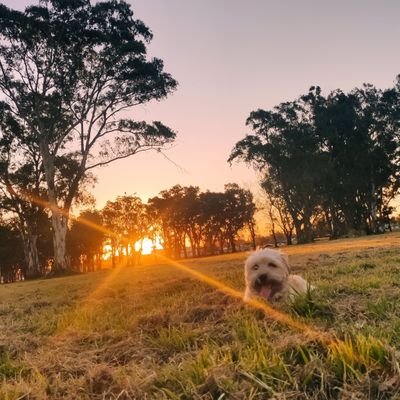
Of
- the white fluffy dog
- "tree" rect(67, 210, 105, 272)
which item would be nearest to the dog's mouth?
the white fluffy dog

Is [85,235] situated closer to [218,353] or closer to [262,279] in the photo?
[262,279]

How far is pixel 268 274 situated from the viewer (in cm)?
523

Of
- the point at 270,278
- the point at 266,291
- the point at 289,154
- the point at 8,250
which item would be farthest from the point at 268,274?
the point at 8,250

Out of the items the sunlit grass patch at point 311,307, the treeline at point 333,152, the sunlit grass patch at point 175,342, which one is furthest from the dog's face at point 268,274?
the treeline at point 333,152

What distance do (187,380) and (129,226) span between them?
67350 millimetres

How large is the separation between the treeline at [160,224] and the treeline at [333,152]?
20283 millimetres

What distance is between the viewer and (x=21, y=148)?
34.4m

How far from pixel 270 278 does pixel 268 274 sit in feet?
0.19

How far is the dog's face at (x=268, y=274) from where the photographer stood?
520 cm

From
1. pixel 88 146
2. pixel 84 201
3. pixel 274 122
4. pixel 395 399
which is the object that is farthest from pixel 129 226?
pixel 395 399

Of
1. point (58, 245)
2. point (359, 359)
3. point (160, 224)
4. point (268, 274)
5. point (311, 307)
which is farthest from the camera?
point (160, 224)

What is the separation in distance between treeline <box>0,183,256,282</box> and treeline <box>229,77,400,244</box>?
2028 cm

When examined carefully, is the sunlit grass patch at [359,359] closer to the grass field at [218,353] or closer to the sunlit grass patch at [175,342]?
the grass field at [218,353]

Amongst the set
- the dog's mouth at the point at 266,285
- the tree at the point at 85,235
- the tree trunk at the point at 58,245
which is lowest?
the dog's mouth at the point at 266,285
